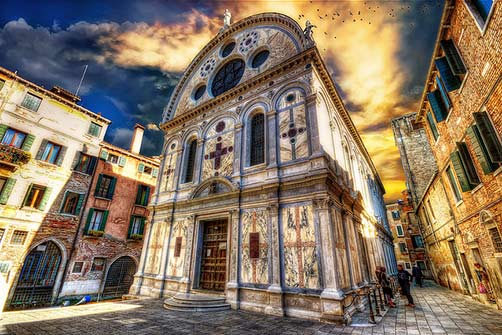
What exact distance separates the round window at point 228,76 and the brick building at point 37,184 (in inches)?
439

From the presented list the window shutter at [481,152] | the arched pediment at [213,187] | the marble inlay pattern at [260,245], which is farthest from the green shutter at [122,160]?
the window shutter at [481,152]

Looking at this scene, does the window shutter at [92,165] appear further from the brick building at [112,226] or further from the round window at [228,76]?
the round window at [228,76]

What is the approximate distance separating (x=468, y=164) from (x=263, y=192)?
7917mm

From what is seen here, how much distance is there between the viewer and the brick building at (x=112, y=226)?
50.4 ft

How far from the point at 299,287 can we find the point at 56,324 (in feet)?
23.0

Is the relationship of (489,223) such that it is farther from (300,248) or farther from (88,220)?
(88,220)

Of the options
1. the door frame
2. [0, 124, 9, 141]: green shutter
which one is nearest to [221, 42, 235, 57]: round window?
the door frame

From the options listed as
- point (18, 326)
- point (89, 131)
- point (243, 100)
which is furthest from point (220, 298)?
point (89, 131)

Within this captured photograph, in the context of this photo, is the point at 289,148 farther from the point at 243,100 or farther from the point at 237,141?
the point at 243,100

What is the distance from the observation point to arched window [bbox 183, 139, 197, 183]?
13.4 meters

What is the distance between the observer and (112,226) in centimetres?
1722

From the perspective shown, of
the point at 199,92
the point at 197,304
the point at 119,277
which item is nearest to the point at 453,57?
the point at 197,304

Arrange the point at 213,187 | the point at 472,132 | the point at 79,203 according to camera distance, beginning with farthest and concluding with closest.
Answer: the point at 79,203
the point at 213,187
the point at 472,132

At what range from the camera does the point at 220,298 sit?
8.53m
